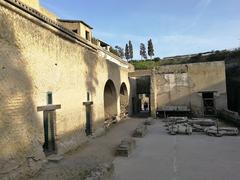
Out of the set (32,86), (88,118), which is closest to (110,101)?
(88,118)

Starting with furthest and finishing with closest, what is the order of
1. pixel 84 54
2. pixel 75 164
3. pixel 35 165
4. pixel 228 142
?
pixel 84 54, pixel 228 142, pixel 75 164, pixel 35 165

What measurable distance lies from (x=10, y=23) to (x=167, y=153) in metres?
7.05

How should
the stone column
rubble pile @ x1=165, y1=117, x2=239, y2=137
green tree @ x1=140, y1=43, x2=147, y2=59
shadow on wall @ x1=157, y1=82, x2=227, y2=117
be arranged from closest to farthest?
rubble pile @ x1=165, y1=117, x2=239, y2=137 → shadow on wall @ x1=157, y1=82, x2=227, y2=117 → the stone column → green tree @ x1=140, y1=43, x2=147, y2=59

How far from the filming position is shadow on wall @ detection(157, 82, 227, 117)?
21.0m

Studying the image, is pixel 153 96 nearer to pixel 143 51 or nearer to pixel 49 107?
pixel 49 107

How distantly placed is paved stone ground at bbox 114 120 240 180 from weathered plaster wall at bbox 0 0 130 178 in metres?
2.63

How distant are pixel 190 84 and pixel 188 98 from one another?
1.24m

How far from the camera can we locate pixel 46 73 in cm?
844

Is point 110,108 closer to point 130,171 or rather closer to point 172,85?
point 172,85

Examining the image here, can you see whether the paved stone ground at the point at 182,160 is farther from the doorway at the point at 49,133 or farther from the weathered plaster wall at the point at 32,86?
the weathered plaster wall at the point at 32,86

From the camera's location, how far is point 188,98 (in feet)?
71.1

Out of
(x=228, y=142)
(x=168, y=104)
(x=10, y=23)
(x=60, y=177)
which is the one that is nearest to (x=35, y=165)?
(x=60, y=177)

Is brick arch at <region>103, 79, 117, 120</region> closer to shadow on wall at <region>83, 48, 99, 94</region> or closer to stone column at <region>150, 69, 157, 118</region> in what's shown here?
stone column at <region>150, 69, 157, 118</region>

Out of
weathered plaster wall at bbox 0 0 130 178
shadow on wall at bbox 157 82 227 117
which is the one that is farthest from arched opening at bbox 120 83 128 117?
weathered plaster wall at bbox 0 0 130 178
